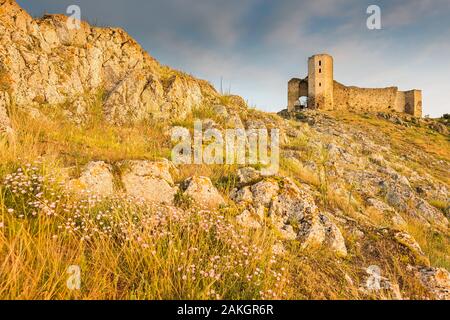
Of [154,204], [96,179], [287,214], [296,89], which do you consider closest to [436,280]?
[287,214]

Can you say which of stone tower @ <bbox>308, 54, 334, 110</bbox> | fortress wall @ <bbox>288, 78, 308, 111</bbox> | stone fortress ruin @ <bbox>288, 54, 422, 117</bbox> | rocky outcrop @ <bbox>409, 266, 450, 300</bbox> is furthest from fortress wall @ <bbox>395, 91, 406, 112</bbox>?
rocky outcrop @ <bbox>409, 266, 450, 300</bbox>

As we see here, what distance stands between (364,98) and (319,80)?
32.3ft

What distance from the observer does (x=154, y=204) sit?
3.78 metres

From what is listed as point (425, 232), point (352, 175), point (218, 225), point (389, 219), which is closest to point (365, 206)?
point (389, 219)

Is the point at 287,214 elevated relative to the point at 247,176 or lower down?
lower down

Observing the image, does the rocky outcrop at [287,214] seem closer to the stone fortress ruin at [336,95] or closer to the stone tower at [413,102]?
the stone fortress ruin at [336,95]

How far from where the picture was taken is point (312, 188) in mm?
7742

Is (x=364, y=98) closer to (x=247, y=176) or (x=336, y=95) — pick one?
(x=336, y=95)

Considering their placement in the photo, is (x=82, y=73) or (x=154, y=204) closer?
(x=154, y=204)

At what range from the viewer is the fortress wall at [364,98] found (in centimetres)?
4791

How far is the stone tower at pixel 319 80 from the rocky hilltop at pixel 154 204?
34128 millimetres

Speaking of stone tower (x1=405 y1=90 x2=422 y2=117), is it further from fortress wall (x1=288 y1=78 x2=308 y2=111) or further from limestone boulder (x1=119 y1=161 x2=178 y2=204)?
limestone boulder (x1=119 y1=161 x2=178 y2=204)

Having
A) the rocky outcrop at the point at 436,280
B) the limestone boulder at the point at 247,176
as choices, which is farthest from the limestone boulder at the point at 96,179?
the rocky outcrop at the point at 436,280

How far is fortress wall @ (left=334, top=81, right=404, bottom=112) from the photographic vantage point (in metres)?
47.9
